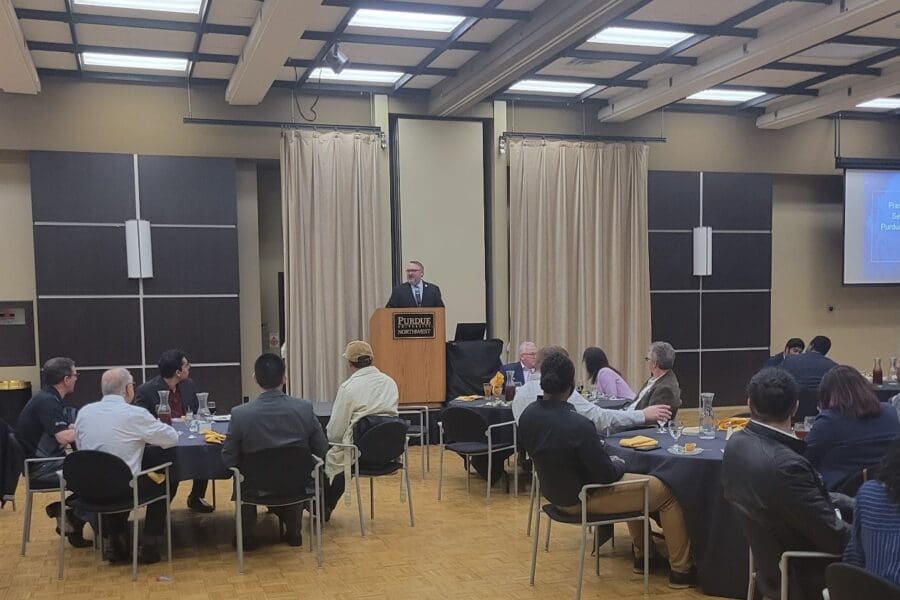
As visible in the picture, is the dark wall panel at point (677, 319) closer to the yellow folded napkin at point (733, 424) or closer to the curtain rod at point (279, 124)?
the curtain rod at point (279, 124)

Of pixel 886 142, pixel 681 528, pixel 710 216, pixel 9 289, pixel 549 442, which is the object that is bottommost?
pixel 681 528

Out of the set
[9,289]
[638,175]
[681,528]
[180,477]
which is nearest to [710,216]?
[638,175]

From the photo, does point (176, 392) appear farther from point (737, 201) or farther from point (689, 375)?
point (737, 201)

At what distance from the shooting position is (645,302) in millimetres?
10109

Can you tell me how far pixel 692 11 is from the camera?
691 centimetres

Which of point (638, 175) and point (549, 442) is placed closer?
point (549, 442)

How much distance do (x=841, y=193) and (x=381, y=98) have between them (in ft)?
22.9

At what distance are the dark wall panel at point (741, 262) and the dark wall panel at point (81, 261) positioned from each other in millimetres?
7467

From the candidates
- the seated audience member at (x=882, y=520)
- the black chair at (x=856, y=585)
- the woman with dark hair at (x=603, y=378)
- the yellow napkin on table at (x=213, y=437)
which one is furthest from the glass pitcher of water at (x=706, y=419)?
the yellow napkin on table at (x=213, y=437)

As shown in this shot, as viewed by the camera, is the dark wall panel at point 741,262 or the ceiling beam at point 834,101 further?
the dark wall panel at point 741,262

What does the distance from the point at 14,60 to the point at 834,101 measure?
910 cm

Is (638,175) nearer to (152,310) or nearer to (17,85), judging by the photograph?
(152,310)

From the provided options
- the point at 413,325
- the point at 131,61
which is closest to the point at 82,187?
the point at 131,61

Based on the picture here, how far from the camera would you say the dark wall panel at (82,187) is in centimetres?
833
